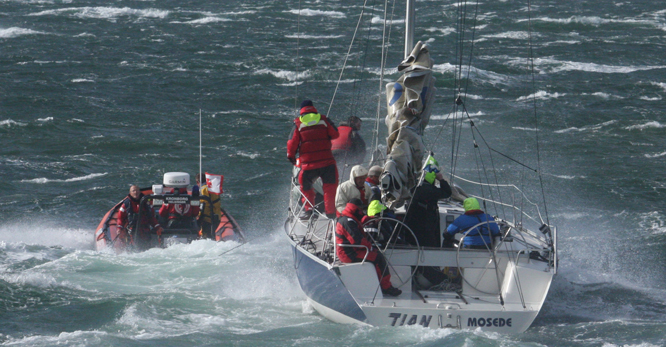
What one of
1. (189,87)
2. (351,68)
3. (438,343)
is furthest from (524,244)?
(351,68)

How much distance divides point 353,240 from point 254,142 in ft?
41.2

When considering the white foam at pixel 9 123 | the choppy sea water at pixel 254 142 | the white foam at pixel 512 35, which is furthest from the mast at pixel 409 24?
the white foam at pixel 512 35

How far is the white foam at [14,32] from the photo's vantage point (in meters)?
33.3

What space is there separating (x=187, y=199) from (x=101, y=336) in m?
3.88

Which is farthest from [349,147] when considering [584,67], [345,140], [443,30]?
[443,30]

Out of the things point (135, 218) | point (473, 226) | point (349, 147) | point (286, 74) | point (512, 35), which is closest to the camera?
point (473, 226)

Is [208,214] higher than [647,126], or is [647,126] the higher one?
[208,214]

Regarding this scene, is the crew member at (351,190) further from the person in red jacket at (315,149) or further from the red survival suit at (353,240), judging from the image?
the red survival suit at (353,240)

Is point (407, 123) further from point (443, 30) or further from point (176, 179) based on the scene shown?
point (443, 30)

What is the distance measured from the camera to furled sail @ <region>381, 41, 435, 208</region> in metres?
10.6

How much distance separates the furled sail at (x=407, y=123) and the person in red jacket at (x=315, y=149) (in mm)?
782

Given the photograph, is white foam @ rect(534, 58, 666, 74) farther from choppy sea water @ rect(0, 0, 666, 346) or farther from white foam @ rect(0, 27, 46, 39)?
white foam @ rect(0, 27, 46, 39)

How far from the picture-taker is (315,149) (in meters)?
11.1

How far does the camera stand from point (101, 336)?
32.7 feet
